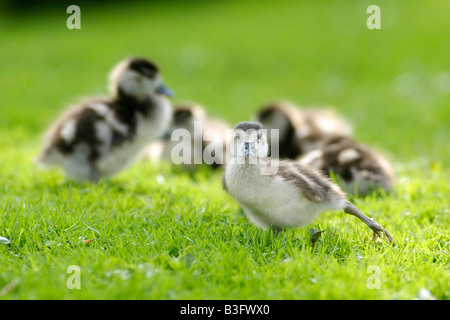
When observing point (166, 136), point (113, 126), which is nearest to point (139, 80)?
point (113, 126)

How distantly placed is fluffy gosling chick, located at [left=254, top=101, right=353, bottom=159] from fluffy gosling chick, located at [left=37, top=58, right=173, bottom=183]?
1472 millimetres

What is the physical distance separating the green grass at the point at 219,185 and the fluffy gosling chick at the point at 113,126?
0.97ft

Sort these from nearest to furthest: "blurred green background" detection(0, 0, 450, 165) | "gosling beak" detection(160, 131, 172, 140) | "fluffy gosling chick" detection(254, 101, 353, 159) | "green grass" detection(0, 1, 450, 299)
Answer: "green grass" detection(0, 1, 450, 299) < "fluffy gosling chick" detection(254, 101, 353, 159) < "gosling beak" detection(160, 131, 172, 140) < "blurred green background" detection(0, 0, 450, 165)

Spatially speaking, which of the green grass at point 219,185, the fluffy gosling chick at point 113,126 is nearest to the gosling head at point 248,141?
the green grass at point 219,185

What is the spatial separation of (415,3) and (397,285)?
15885mm

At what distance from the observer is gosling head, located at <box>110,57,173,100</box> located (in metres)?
5.25

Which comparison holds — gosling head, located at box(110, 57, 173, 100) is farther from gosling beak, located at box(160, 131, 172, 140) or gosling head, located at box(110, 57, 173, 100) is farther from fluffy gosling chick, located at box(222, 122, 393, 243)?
fluffy gosling chick, located at box(222, 122, 393, 243)

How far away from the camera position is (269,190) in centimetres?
333

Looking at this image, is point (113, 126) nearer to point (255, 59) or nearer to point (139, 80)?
point (139, 80)

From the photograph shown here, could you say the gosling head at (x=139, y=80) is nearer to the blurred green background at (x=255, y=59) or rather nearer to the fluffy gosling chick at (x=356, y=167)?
the fluffy gosling chick at (x=356, y=167)

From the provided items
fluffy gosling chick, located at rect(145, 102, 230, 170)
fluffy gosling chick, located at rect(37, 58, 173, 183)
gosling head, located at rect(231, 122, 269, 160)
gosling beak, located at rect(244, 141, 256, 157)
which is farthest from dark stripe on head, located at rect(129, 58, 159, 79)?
gosling beak, located at rect(244, 141, 256, 157)

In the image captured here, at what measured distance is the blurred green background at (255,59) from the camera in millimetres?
8164

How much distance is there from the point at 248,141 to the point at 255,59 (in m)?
9.80
